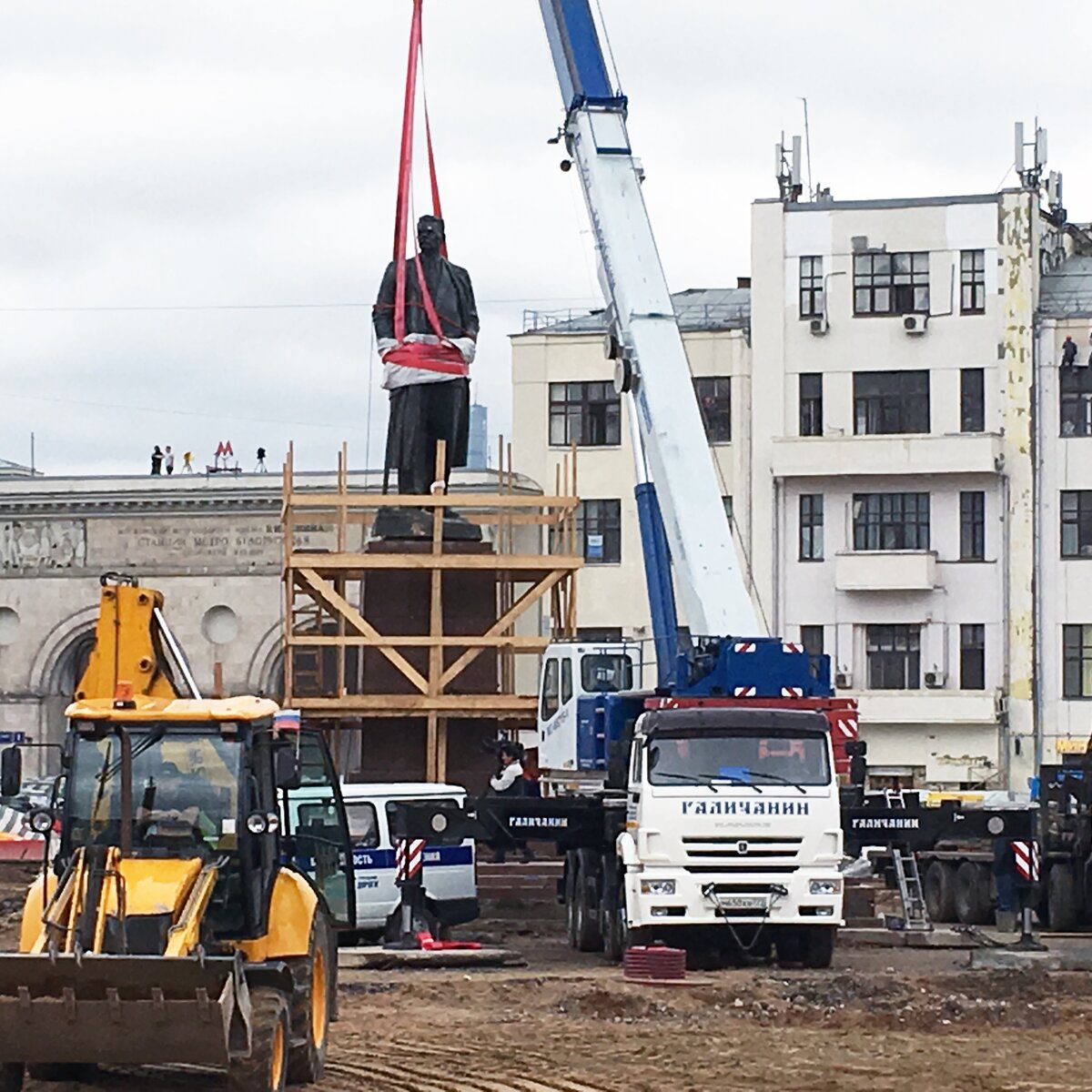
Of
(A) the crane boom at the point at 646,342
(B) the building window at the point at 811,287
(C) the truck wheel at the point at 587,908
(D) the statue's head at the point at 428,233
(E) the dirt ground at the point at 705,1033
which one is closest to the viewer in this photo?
(E) the dirt ground at the point at 705,1033

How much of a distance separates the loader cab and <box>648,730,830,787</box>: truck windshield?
349 inches

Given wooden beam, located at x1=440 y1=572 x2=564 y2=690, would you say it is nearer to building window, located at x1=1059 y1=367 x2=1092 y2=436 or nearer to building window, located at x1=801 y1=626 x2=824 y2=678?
building window, located at x1=801 y1=626 x2=824 y2=678

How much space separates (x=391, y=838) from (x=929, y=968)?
5.52 m

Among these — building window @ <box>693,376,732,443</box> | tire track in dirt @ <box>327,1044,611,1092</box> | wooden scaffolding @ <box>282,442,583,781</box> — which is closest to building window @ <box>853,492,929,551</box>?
building window @ <box>693,376,732,443</box>

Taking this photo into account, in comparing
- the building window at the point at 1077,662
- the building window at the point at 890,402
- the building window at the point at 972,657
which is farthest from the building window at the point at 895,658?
the building window at the point at 890,402

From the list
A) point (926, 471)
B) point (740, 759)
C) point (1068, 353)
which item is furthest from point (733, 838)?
point (1068, 353)

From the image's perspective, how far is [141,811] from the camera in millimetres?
13852

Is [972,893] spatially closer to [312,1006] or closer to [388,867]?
[388,867]

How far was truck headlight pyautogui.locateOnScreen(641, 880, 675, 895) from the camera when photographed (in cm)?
2248

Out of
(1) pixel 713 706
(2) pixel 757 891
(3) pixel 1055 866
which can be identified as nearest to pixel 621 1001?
(2) pixel 757 891

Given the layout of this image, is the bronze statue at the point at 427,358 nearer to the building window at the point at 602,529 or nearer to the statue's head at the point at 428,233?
the statue's head at the point at 428,233

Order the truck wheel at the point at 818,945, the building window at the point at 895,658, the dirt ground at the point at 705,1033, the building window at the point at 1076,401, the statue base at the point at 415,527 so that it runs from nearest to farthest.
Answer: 1. the dirt ground at the point at 705,1033
2. the truck wheel at the point at 818,945
3. the statue base at the point at 415,527
4. the building window at the point at 1076,401
5. the building window at the point at 895,658

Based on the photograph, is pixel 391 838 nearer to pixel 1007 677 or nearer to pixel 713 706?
pixel 713 706

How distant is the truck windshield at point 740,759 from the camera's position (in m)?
22.7
